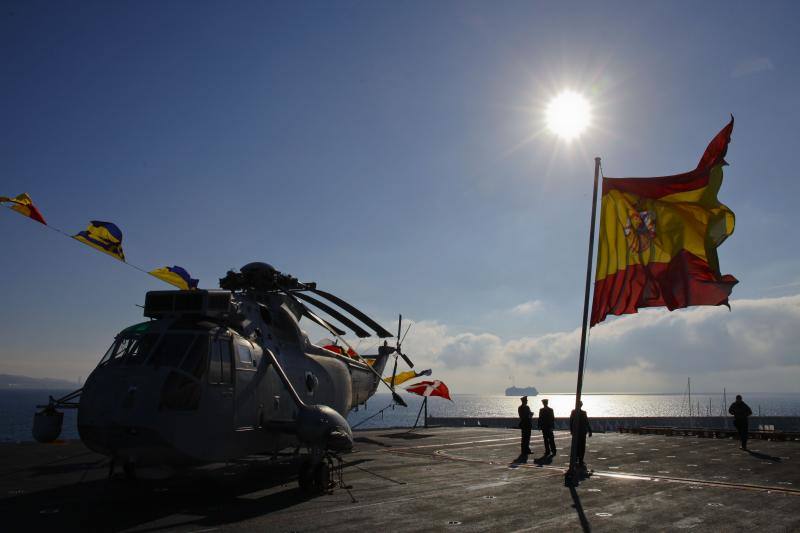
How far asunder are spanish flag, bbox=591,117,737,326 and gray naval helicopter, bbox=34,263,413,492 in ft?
29.6

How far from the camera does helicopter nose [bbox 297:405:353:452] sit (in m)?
13.5

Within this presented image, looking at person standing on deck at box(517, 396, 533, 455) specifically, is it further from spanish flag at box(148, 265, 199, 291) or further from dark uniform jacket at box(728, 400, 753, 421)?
spanish flag at box(148, 265, 199, 291)

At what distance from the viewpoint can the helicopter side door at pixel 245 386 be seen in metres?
13.4

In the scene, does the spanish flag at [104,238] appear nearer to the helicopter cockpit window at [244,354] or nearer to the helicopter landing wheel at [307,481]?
the helicopter cockpit window at [244,354]

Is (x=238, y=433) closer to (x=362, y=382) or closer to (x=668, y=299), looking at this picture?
(x=362, y=382)

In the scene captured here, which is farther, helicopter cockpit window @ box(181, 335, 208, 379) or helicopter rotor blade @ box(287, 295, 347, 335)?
helicopter rotor blade @ box(287, 295, 347, 335)

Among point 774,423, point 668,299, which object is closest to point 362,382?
point 668,299

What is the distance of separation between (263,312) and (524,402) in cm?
1202

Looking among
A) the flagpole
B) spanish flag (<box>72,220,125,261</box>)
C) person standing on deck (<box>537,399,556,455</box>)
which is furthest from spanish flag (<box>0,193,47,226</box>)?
person standing on deck (<box>537,399,556,455</box>)

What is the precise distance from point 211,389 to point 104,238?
7008 millimetres

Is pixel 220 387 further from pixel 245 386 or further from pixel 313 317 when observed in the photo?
pixel 313 317

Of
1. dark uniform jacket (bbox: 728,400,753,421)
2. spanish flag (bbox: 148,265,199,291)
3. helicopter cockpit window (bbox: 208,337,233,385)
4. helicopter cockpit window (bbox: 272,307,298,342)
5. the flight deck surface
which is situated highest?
spanish flag (bbox: 148,265,199,291)

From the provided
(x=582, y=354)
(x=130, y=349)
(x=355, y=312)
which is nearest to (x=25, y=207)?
(x=130, y=349)

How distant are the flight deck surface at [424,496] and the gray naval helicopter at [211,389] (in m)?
1.08
